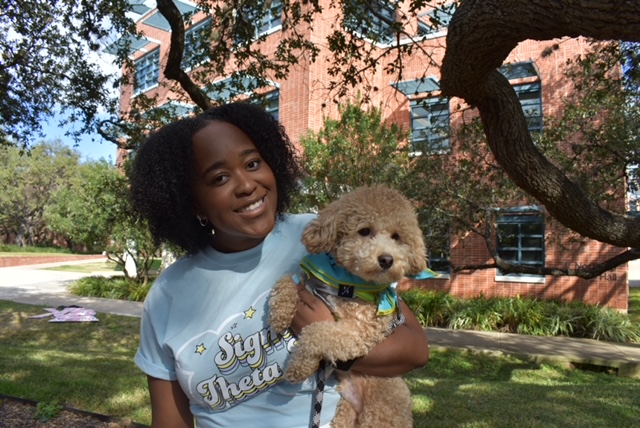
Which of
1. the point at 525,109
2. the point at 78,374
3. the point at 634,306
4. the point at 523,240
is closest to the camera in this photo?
the point at 78,374

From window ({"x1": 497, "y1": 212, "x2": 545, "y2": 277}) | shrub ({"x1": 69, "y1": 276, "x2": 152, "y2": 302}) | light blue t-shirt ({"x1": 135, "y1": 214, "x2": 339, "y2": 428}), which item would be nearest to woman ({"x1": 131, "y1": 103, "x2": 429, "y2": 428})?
light blue t-shirt ({"x1": 135, "y1": 214, "x2": 339, "y2": 428})

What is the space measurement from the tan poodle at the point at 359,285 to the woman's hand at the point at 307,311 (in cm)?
3

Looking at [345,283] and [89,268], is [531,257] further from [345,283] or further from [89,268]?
[89,268]

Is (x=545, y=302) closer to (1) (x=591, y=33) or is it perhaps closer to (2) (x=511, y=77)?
(2) (x=511, y=77)

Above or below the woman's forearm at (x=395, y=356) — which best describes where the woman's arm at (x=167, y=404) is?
below

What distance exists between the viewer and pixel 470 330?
40.2 ft

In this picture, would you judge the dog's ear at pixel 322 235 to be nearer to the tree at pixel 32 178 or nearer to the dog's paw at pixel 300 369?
the dog's paw at pixel 300 369

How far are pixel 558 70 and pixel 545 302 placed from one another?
6.87 m

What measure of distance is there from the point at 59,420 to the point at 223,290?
425 cm

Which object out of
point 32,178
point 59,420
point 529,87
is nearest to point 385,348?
point 59,420

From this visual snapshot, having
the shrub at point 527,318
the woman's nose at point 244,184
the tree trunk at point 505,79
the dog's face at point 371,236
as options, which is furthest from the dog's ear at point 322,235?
the shrub at point 527,318

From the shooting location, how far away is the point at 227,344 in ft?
5.81

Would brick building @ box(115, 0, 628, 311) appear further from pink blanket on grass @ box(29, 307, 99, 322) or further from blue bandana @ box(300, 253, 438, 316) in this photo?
blue bandana @ box(300, 253, 438, 316)

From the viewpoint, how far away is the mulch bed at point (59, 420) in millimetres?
4840
